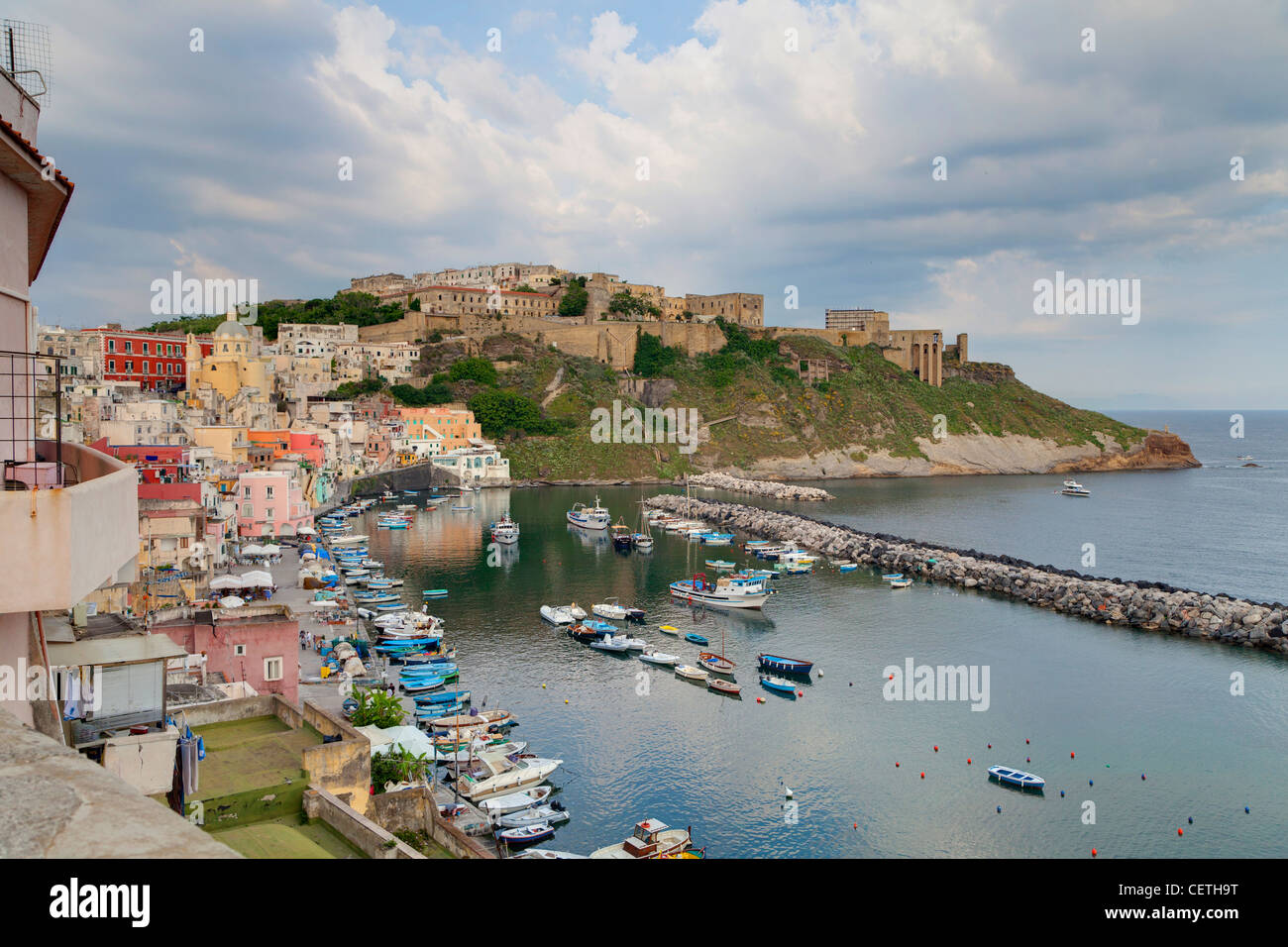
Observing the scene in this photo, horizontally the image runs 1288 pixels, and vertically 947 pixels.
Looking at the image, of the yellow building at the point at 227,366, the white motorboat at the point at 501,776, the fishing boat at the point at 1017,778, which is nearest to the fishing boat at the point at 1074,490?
the fishing boat at the point at 1017,778

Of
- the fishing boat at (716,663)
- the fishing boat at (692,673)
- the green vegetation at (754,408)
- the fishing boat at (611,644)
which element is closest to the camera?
the fishing boat at (692,673)

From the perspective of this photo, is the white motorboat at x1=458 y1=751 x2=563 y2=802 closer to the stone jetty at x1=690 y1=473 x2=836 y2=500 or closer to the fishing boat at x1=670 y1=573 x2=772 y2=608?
the fishing boat at x1=670 y1=573 x2=772 y2=608

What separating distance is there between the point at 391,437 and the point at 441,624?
3795cm

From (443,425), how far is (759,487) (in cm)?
2454

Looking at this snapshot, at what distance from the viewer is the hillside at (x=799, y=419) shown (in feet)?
232

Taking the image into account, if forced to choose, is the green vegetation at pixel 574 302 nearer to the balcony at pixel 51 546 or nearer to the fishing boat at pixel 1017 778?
the fishing boat at pixel 1017 778

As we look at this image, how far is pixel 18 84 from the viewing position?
4.32 meters

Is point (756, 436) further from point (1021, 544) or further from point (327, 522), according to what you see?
point (327, 522)

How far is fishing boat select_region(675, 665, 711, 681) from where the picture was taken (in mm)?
22922

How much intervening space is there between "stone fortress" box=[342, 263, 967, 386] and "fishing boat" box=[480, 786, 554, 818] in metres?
64.5

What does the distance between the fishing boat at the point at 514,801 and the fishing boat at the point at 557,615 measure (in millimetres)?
12150

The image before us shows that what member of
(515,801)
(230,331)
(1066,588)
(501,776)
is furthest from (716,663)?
(230,331)

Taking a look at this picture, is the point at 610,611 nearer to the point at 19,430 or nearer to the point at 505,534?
the point at 505,534

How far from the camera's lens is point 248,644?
16250 millimetres
